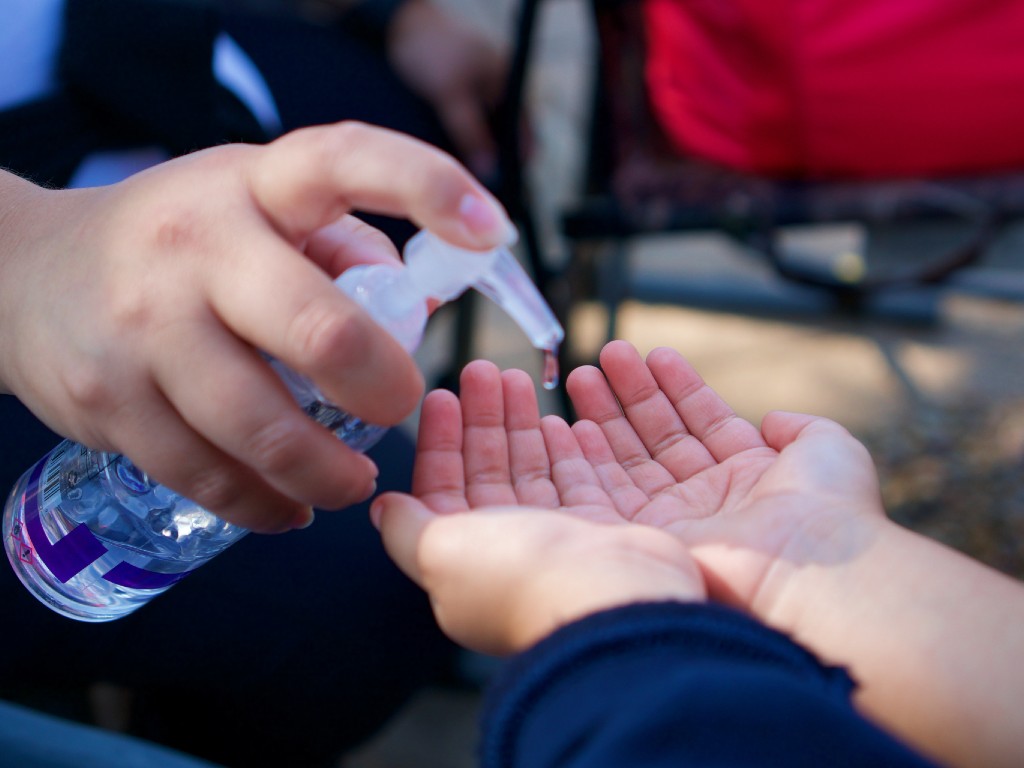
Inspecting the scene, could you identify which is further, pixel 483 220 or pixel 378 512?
pixel 378 512

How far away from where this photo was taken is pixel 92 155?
0.84 metres

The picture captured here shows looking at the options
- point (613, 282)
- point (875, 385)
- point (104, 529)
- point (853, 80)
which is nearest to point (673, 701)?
point (104, 529)

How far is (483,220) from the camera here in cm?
44

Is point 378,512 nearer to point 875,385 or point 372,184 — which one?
point 372,184

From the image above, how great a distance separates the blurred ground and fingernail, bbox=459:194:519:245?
3.17 feet

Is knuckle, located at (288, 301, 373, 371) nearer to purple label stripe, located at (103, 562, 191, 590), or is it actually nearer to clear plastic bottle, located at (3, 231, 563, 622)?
clear plastic bottle, located at (3, 231, 563, 622)

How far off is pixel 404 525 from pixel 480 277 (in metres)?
0.17

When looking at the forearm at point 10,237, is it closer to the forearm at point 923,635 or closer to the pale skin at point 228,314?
the pale skin at point 228,314

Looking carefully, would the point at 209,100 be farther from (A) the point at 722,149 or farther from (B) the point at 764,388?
(B) the point at 764,388

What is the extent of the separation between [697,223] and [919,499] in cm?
63

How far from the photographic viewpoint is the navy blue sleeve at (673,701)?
39cm

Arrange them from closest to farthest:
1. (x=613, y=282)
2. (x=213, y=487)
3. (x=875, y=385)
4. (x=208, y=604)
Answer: (x=213, y=487) < (x=208, y=604) < (x=613, y=282) < (x=875, y=385)

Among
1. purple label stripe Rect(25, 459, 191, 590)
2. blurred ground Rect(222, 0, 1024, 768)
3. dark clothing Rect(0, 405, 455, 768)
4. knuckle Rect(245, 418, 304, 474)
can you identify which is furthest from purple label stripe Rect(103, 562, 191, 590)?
blurred ground Rect(222, 0, 1024, 768)

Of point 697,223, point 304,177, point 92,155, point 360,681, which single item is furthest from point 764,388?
point 304,177
